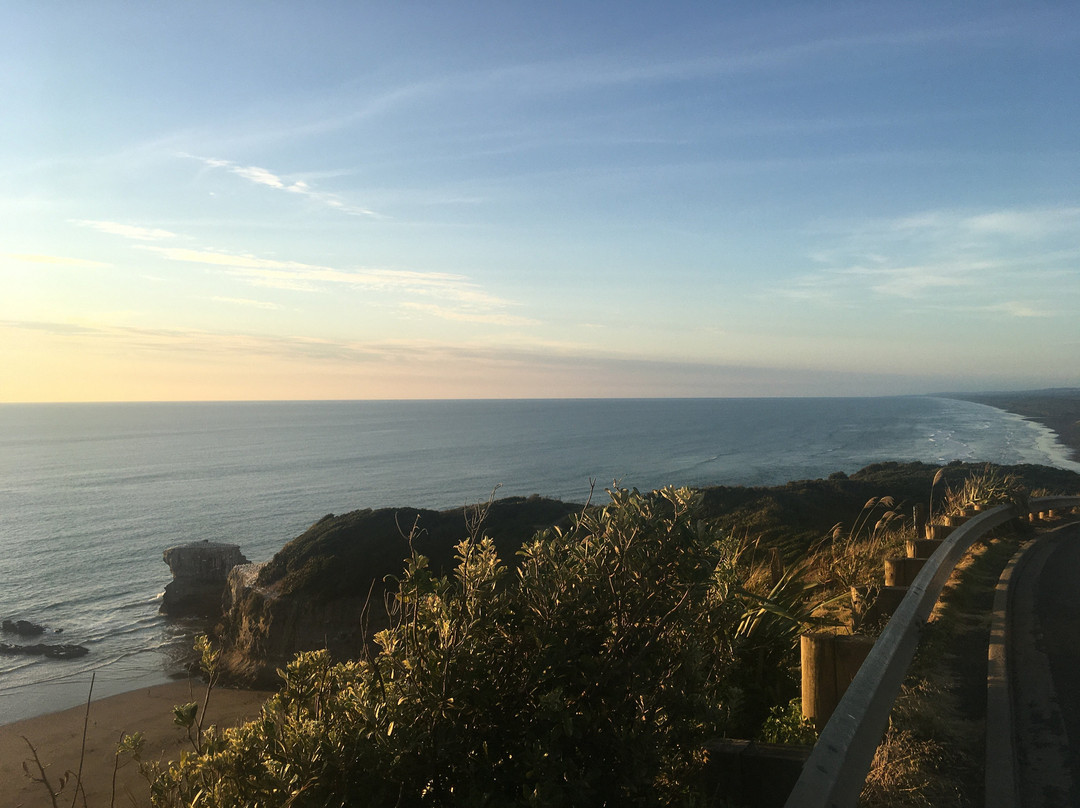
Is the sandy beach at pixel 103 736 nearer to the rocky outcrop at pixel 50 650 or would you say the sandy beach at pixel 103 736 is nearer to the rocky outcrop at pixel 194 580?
the rocky outcrop at pixel 50 650

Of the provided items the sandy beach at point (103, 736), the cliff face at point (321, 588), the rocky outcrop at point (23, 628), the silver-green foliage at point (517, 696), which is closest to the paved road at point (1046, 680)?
the silver-green foliage at point (517, 696)

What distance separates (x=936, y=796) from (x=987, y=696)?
1568 millimetres

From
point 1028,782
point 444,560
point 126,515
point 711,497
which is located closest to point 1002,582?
point 1028,782

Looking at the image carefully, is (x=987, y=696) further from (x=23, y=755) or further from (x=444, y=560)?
(x=23, y=755)

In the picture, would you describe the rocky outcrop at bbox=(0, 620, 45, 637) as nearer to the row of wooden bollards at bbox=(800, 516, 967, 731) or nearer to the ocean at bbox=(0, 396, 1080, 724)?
the ocean at bbox=(0, 396, 1080, 724)

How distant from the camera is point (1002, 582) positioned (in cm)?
742

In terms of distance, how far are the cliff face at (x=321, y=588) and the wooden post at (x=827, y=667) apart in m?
19.4

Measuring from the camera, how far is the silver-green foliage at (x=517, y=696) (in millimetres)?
2496

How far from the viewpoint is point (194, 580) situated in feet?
113

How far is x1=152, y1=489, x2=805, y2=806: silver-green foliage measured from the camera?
250cm

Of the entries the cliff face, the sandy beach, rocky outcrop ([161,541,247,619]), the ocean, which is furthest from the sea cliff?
rocky outcrop ([161,541,247,619])

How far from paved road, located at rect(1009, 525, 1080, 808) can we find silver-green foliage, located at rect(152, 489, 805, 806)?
1.65 m

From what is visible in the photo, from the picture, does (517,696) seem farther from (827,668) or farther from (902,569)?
(902,569)

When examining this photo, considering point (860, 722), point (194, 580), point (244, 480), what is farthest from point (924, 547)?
point (244, 480)
